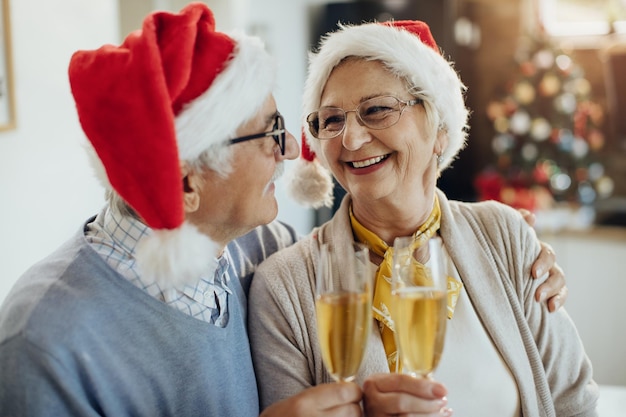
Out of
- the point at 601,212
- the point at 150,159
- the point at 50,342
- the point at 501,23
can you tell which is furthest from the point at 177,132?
the point at 501,23

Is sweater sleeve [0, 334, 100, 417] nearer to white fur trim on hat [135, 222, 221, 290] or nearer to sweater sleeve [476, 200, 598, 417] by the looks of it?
white fur trim on hat [135, 222, 221, 290]

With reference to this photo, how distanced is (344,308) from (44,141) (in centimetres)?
163

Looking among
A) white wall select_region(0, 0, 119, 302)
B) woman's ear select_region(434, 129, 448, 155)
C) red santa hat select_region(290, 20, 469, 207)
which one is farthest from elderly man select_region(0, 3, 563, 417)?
white wall select_region(0, 0, 119, 302)

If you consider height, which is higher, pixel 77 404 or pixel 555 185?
pixel 77 404

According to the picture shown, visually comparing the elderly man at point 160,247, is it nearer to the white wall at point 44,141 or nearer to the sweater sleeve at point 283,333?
the sweater sleeve at point 283,333

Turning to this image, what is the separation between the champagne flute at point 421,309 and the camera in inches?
45.9

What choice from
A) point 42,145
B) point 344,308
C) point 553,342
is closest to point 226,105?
point 344,308

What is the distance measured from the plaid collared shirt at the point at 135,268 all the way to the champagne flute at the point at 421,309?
0.51m

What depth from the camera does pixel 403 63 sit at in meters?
1.71

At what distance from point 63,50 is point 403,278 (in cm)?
182

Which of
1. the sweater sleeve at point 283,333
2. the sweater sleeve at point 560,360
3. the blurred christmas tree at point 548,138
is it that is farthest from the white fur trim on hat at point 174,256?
the blurred christmas tree at point 548,138

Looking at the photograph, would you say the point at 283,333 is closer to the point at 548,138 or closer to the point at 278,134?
the point at 278,134

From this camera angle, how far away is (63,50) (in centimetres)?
254

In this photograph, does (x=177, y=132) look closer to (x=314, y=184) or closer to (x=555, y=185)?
(x=314, y=184)
